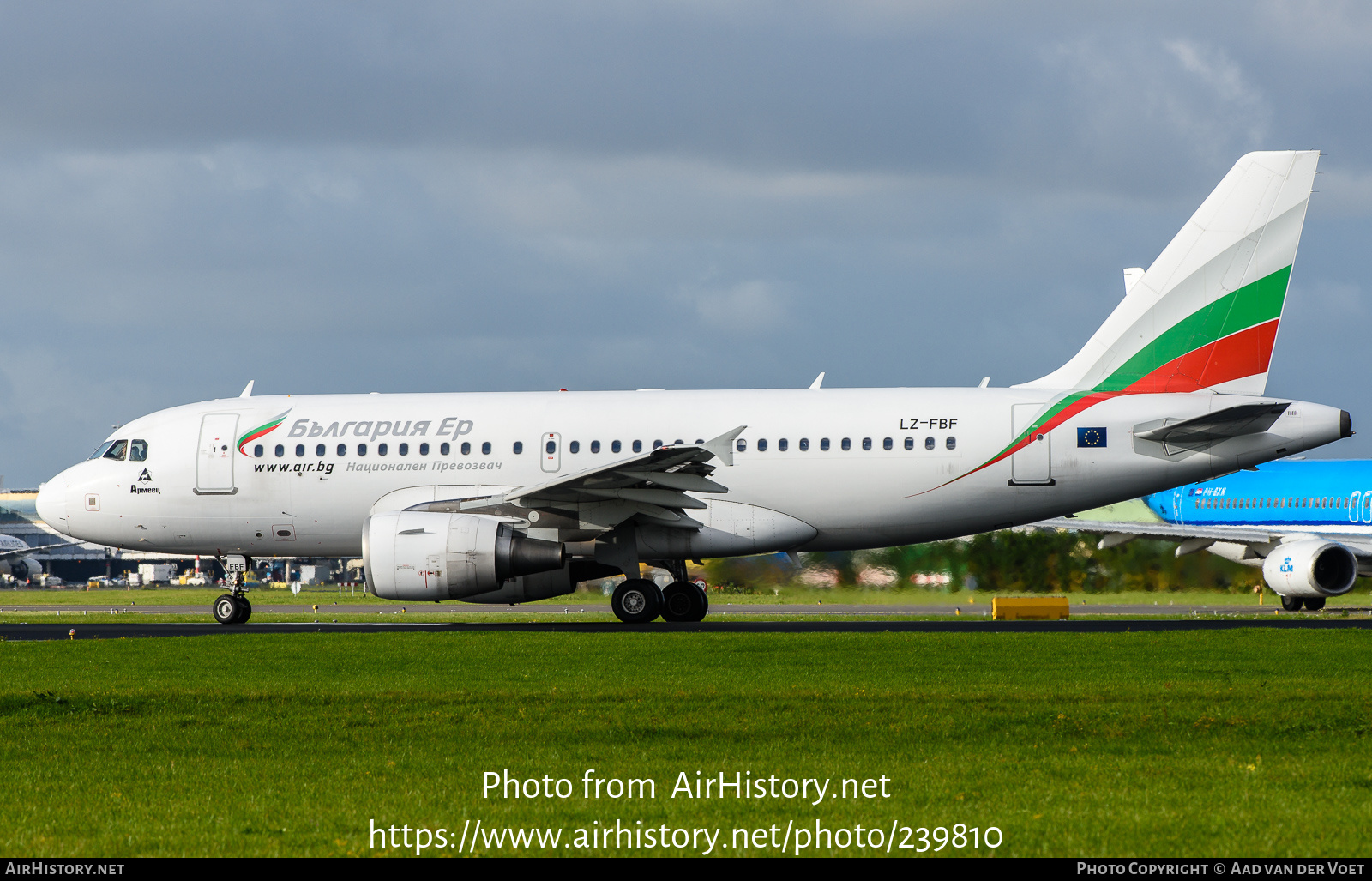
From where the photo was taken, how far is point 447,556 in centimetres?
2122

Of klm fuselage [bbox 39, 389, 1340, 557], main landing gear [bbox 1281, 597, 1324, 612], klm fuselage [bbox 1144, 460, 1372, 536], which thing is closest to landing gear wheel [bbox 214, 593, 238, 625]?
klm fuselage [bbox 39, 389, 1340, 557]

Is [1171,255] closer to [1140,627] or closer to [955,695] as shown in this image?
[1140,627]

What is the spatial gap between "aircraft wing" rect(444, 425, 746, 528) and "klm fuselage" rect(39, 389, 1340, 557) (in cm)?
95

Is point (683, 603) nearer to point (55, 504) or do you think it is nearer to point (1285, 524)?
point (55, 504)

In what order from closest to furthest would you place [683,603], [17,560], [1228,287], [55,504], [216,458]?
[1228,287] < [683,603] < [216,458] < [55,504] < [17,560]

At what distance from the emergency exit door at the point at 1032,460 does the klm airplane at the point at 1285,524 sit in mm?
10181

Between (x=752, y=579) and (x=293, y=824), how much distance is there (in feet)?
76.2

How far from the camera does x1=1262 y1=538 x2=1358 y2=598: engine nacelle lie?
30703 mm

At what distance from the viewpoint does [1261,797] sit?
24.8 ft

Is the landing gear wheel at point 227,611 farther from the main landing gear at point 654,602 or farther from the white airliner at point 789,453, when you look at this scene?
the main landing gear at point 654,602

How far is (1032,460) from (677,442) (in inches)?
229

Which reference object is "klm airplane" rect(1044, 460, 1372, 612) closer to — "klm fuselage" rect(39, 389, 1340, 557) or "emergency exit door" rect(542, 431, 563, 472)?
"klm fuselage" rect(39, 389, 1340, 557)

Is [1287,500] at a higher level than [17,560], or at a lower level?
higher

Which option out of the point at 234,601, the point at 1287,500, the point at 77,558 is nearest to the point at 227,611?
the point at 234,601
